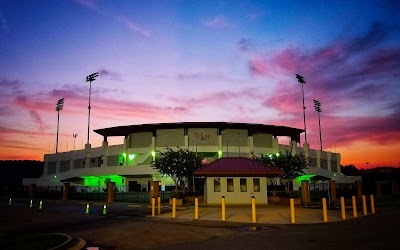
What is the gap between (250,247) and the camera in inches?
385

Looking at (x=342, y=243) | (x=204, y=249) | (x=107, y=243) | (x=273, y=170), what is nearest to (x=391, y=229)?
(x=342, y=243)

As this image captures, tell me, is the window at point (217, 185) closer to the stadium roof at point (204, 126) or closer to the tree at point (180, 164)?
the tree at point (180, 164)

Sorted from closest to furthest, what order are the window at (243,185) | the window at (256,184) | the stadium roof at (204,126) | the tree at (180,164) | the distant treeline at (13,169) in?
the window at (243,185)
the window at (256,184)
the tree at (180,164)
the stadium roof at (204,126)
the distant treeline at (13,169)

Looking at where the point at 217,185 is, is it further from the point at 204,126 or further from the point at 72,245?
the point at 204,126

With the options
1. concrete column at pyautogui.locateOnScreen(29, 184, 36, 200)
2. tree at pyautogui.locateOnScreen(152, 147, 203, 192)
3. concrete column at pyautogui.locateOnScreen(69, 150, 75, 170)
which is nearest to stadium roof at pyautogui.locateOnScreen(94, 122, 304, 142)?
concrete column at pyautogui.locateOnScreen(69, 150, 75, 170)

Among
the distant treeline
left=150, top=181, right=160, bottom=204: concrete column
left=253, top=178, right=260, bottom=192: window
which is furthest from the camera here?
the distant treeline

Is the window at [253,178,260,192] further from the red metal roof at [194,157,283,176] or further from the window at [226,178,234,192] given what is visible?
the window at [226,178,234,192]

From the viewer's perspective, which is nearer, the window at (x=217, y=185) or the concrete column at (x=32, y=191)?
the window at (x=217, y=185)

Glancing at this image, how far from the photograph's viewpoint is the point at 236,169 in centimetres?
3073

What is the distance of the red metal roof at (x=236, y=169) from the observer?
30.3m

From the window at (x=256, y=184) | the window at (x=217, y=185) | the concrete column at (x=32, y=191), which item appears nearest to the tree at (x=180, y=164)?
the window at (x=217, y=185)

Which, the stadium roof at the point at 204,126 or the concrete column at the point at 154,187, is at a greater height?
the stadium roof at the point at 204,126

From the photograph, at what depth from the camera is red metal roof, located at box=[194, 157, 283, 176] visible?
30281 mm

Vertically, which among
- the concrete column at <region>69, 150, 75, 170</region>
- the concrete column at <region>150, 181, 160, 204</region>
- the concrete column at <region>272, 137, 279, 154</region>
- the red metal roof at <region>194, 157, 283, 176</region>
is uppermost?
the concrete column at <region>272, 137, 279, 154</region>
